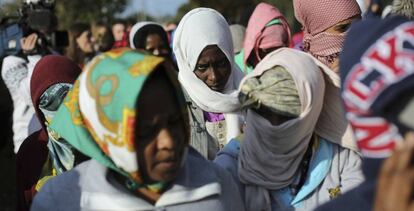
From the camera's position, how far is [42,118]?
14.7 ft

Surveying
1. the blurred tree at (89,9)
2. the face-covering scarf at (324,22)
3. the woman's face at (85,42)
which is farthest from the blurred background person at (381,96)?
the blurred tree at (89,9)

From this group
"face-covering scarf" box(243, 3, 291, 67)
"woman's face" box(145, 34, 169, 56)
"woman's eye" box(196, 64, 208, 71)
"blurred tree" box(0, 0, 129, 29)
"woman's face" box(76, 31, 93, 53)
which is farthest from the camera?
"blurred tree" box(0, 0, 129, 29)

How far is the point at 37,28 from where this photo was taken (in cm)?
848

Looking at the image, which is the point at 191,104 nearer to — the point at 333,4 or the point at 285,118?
the point at 333,4

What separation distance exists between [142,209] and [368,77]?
0.97 meters

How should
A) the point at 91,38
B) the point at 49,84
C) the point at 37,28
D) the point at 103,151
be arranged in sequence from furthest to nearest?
the point at 91,38
the point at 37,28
the point at 49,84
the point at 103,151

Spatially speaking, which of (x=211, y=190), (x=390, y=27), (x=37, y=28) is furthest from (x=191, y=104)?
(x=37, y=28)

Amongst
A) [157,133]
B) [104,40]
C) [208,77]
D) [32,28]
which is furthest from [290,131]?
[104,40]

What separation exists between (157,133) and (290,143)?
66cm

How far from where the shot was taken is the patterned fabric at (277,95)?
3.20m

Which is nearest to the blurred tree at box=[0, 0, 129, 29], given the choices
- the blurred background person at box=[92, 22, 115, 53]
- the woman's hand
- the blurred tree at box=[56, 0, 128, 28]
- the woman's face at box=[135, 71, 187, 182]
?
the blurred tree at box=[56, 0, 128, 28]

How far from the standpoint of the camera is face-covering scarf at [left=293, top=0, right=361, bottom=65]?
15.9 ft

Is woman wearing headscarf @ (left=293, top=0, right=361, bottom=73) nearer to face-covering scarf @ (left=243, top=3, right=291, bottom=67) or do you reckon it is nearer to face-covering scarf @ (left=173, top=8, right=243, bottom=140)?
face-covering scarf @ (left=173, top=8, right=243, bottom=140)

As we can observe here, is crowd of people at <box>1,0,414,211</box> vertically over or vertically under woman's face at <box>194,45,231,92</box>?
over
